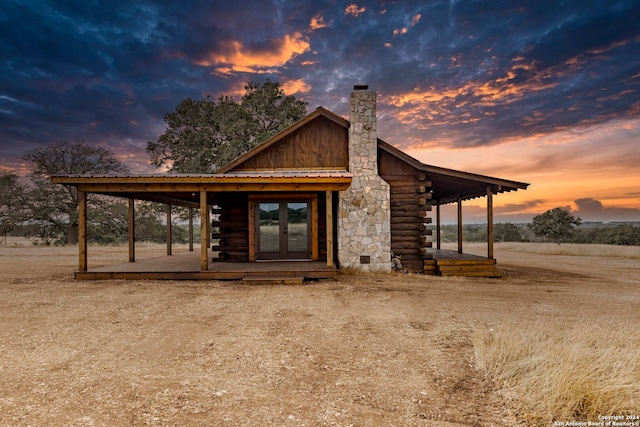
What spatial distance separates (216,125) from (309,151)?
46.2 ft

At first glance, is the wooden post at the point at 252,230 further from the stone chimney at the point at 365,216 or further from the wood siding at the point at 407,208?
the wood siding at the point at 407,208

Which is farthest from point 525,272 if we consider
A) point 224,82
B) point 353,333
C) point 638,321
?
point 224,82

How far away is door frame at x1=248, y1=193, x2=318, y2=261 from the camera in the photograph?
12.4m

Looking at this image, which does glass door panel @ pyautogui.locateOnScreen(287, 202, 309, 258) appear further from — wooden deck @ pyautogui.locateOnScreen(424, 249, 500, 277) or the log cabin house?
wooden deck @ pyautogui.locateOnScreen(424, 249, 500, 277)

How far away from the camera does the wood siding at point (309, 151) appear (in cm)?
1279

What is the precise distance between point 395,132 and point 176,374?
20167 millimetres

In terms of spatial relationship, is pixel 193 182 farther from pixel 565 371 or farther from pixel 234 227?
pixel 565 371

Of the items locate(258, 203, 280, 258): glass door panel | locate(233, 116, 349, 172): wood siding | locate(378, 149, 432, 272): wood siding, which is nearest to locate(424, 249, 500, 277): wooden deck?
locate(378, 149, 432, 272): wood siding

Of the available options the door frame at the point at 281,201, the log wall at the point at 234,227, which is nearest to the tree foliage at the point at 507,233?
the door frame at the point at 281,201

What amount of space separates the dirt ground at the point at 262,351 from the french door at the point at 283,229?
3525 millimetres

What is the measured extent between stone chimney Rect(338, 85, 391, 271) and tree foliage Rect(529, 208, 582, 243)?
25.6 metres

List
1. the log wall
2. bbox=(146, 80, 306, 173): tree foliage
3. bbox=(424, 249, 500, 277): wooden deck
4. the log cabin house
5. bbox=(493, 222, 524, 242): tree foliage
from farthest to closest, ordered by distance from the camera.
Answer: bbox=(493, 222, 524, 242): tree foliage
bbox=(146, 80, 306, 173): tree foliage
the log wall
bbox=(424, 249, 500, 277): wooden deck
the log cabin house

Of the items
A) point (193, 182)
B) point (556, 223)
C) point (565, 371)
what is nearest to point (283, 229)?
point (193, 182)

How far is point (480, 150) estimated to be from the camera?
2045 centimetres
